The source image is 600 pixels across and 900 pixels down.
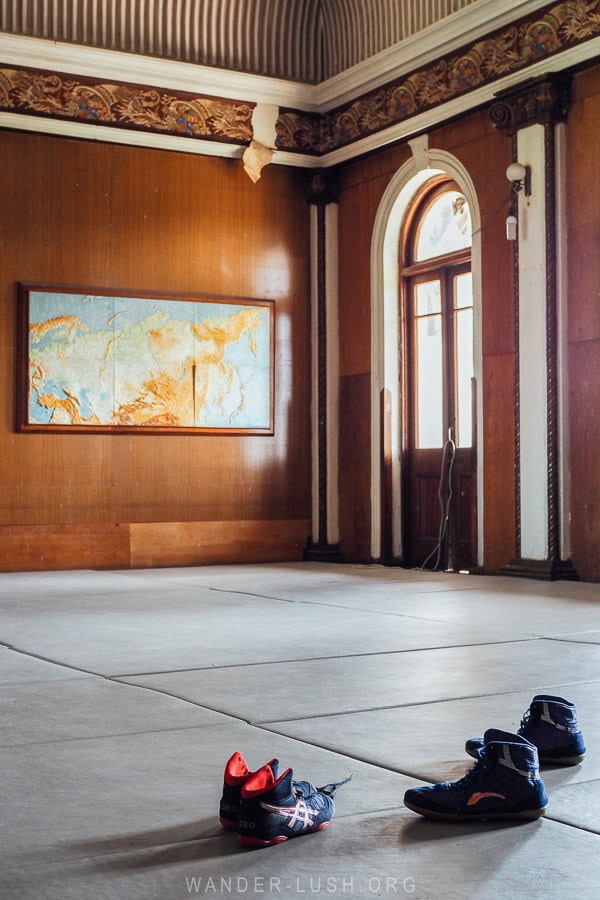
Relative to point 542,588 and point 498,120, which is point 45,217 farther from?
point 542,588

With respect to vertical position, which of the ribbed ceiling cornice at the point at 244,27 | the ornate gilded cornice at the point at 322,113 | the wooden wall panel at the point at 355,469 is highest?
the ribbed ceiling cornice at the point at 244,27

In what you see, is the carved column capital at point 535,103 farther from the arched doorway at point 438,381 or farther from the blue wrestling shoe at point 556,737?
the blue wrestling shoe at point 556,737

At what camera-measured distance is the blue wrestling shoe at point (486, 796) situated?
8.25 feet

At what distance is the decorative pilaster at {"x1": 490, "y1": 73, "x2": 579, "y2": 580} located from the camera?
8906 mm

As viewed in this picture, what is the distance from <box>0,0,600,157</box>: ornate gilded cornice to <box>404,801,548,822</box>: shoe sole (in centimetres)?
739

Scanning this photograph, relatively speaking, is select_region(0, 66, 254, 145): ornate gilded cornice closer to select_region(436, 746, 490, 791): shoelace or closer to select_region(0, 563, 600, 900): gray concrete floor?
select_region(0, 563, 600, 900): gray concrete floor

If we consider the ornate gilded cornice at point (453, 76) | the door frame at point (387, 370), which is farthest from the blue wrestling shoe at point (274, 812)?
the door frame at point (387, 370)

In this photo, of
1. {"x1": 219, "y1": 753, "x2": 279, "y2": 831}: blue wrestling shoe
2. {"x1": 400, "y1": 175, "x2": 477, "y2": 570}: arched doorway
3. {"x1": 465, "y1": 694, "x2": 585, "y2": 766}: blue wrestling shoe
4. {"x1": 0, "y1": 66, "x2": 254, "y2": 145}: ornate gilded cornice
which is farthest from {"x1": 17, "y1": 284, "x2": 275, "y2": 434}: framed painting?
{"x1": 219, "y1": 753, "x2": 279, "y2": 831}: blue wrestling shoe

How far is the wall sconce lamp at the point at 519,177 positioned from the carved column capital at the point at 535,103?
1.16 feet

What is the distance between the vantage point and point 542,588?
8148mm

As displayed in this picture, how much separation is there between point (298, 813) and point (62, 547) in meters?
8.29

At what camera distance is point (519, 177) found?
9.13 metres

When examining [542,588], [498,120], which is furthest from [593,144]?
[542,588]

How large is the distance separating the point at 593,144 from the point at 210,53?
4209mm
